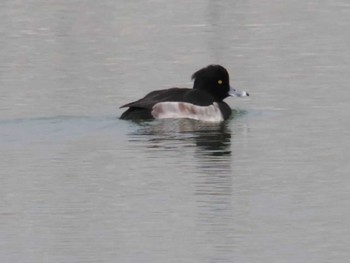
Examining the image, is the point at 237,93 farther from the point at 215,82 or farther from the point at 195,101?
the point at 195,101

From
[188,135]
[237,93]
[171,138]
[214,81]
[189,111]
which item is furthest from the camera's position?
[214,81]

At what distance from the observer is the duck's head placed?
2123 centimetres

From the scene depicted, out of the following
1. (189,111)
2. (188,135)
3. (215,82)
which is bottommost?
(189,111)

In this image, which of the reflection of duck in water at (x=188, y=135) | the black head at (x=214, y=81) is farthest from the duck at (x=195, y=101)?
the reflection of duck in water at (x=188, y=135)

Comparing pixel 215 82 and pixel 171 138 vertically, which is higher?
pixel 171 138

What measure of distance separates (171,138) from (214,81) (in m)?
2.98

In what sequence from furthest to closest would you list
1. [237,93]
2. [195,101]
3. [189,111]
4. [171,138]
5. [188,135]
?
[237,93] < [195,101] < [189,111] < [188,135] < [171,138]

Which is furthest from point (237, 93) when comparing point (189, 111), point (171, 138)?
point (171, 138)

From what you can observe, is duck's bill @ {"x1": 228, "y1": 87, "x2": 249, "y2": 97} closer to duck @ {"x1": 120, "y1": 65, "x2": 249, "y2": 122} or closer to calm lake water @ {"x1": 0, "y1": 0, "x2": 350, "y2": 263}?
duck @ {"x1": 120, "y1": 65, "x2": 249, "y2": 122}

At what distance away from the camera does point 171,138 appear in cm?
1847

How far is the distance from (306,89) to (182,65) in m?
3.11

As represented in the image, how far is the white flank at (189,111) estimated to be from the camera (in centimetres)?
2020

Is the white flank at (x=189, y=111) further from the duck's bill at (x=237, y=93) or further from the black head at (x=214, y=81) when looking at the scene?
the black head at (x=214, y=81)

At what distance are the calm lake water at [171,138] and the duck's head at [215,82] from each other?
307 millimetres
